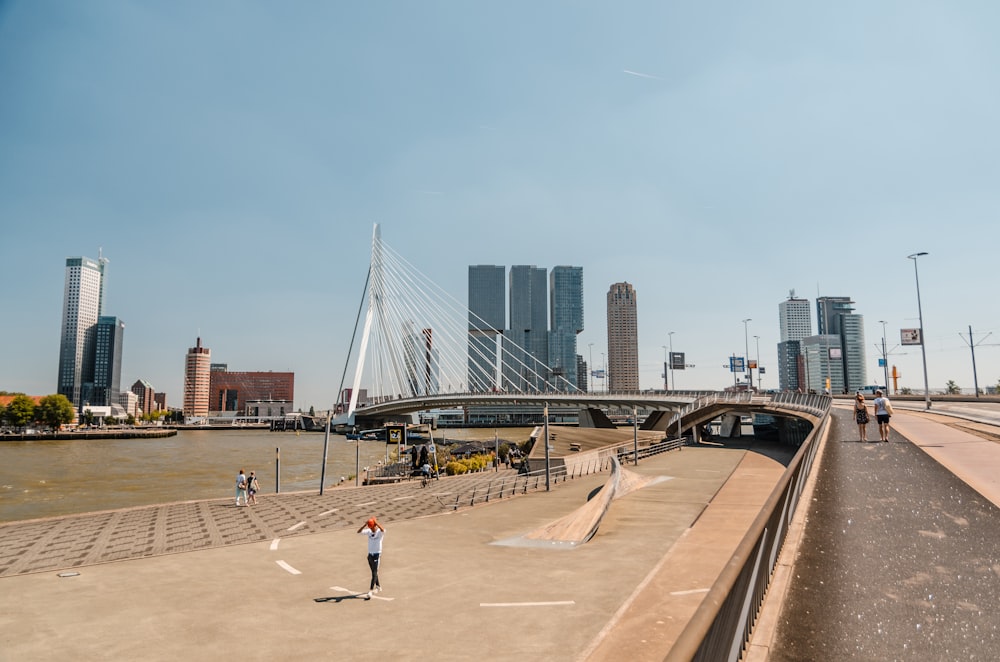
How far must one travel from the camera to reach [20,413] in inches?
5536

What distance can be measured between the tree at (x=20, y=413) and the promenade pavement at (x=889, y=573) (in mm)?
176213

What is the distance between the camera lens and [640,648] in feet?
33.0

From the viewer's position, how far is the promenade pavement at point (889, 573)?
184 inches

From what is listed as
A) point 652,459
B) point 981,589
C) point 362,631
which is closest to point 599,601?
point 362,631

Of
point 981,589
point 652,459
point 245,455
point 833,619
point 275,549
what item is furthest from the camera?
point 245,455

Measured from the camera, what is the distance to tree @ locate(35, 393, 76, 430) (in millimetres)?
142375

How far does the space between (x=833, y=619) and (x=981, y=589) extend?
193 cm

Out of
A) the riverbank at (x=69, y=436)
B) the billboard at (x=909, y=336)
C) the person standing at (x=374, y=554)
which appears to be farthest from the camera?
the riverbank at (x=69, y=436)

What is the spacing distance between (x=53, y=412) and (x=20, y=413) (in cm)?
659

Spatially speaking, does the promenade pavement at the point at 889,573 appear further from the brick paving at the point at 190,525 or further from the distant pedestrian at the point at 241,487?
the distant pedestrian at the point at 241,487

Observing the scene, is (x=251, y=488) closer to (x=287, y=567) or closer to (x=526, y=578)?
(x=287, y=567)

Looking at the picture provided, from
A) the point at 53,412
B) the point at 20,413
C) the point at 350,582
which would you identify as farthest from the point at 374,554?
the point at 20,413

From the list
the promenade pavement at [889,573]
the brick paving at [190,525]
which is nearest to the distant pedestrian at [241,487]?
the brick paving at [190,525]

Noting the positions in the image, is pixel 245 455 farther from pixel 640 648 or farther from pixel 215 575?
pixel 640 648
